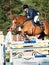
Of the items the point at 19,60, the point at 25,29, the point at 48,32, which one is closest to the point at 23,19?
the point at 25,29

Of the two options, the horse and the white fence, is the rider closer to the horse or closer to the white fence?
the horse

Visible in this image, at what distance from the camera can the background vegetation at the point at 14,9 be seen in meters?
14.8

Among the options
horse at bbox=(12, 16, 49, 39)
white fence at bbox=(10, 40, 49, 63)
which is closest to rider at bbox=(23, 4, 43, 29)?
horse at bbox=(12, 16, 49, 39)

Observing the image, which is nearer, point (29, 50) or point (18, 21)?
point (29, 50)

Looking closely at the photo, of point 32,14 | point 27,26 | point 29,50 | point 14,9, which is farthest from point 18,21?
point 14,9

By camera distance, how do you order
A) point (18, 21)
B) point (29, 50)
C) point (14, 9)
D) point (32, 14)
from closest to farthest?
point (29, 50) < point (32, 14) < point (18, 21) < point (14, 9)

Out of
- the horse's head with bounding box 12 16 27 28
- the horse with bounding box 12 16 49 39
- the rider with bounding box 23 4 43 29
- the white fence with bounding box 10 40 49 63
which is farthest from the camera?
the horse with bounding box 12 16 49 39

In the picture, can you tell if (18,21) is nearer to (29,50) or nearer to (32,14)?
(32,14)

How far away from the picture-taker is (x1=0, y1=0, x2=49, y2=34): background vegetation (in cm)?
1477

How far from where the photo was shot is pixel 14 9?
54.0 ft

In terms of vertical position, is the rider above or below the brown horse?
above

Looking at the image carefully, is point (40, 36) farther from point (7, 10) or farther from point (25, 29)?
point (7, 10)

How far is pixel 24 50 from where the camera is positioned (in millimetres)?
6648

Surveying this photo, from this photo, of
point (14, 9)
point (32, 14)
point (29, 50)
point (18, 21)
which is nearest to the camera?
point (29, 50)
